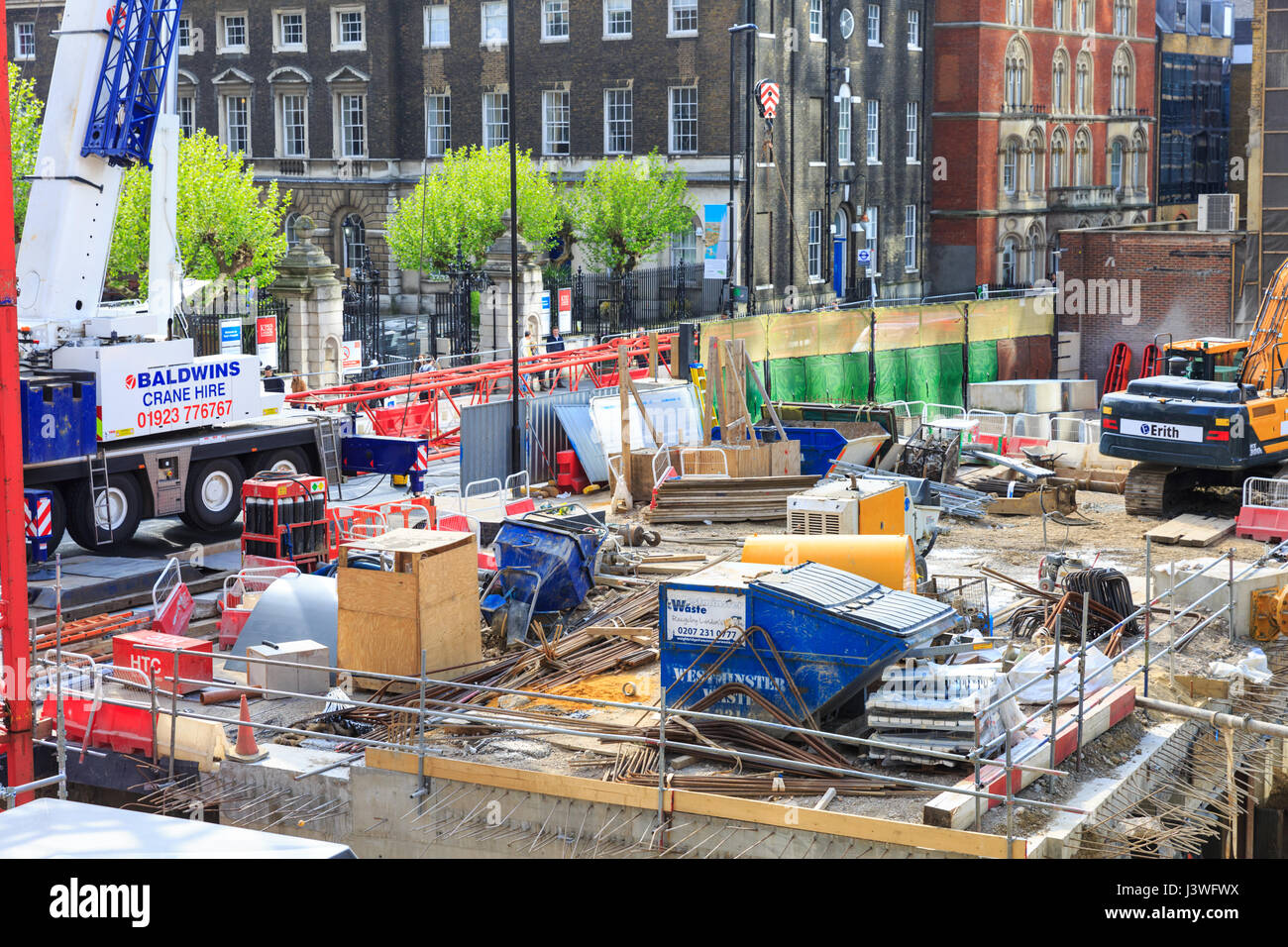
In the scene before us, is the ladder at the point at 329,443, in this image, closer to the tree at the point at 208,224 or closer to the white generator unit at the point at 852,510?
the white generator unit at the point at 852,510

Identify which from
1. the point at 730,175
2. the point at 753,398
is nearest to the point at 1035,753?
the point at 753,398

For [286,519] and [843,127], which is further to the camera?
[843,127]

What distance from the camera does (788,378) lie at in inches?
1460

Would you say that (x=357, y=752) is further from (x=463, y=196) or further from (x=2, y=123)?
(x=463, y=196)

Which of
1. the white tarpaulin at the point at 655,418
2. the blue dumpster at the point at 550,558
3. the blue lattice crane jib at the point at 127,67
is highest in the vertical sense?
the blue lattice crane jib at the point at 127,67

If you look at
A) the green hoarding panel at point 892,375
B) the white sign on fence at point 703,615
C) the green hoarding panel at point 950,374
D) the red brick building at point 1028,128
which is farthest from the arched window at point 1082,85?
the white sign on fence at point 703,615

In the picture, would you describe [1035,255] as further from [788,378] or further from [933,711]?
[933,711]

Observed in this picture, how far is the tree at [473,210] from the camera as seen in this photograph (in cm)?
5162

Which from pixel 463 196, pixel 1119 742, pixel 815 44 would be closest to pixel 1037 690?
pixel 1119 742

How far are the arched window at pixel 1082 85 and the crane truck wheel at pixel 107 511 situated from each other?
55.4 m

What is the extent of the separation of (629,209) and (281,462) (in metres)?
28.5

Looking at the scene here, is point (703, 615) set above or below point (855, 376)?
below

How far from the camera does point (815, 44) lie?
183 ft

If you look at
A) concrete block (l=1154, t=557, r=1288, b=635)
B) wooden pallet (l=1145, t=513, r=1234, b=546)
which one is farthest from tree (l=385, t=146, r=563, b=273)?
concrete block (l=1154, t=557, r=1288, b=635)
